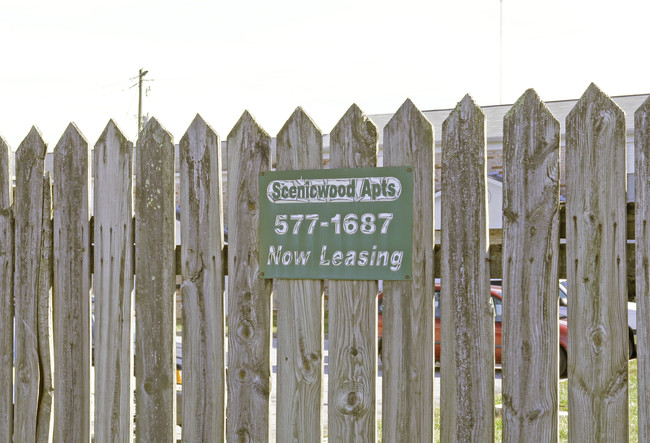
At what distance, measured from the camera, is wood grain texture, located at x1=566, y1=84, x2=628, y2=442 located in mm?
3098

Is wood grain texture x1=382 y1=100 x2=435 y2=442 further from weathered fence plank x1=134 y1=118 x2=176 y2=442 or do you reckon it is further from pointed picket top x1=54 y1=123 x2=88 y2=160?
pointed picket top x1=54 y1=123 x2=88 y2=160

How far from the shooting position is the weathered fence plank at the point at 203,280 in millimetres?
3746

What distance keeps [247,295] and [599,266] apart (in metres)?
1.51

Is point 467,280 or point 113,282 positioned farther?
point 113,282

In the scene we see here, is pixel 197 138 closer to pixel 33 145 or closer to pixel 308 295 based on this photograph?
pixel 308 295

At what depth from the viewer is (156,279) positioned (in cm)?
387

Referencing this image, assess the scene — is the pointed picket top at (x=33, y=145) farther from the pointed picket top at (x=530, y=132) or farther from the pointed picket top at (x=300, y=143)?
the pointed picket top at (x=530, y=132)

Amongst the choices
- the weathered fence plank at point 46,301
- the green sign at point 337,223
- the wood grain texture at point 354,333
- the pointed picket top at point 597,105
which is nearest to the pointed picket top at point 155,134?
the green sign at point 337,223

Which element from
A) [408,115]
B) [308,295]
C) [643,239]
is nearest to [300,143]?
[408,115]

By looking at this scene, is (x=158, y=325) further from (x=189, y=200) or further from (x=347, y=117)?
(x=347, y=117)

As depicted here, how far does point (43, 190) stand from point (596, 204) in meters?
2.71

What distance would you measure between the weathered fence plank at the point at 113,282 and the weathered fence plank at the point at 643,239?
2289 mm

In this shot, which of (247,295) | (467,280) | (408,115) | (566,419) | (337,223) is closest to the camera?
(467,280)

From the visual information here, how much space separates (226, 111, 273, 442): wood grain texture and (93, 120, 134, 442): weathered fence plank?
1.88 ft
